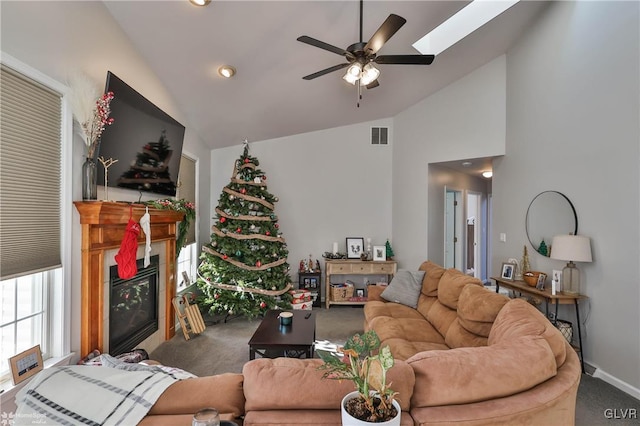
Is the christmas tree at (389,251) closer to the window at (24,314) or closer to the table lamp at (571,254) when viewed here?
the table lamp at (571,254)

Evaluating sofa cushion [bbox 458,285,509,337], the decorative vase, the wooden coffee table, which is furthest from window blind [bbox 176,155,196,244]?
sofa cushion [bbox 458,285,509,337]

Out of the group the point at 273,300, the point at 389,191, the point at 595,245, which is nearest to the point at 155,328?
the point at 273,300

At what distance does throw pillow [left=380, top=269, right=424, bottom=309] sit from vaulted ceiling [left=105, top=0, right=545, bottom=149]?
264cm

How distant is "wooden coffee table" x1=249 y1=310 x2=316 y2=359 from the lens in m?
2.66

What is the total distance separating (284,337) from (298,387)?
1603mm

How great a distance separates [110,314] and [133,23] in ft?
8.49

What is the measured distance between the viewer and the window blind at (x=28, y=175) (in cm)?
181

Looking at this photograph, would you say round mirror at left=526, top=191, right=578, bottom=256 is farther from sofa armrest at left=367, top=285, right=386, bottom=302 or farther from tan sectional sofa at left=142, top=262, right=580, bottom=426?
tan sectional sofa at left=142, top=262, right=580, bottom=426

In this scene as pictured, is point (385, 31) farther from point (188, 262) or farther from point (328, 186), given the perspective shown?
point (188, 262)

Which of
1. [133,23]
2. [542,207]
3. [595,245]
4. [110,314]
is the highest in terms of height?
[133,23]

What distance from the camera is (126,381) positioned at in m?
1.35

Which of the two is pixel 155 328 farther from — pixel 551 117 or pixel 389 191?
pixel 551 117

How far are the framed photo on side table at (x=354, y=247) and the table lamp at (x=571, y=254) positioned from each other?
9.66 feet

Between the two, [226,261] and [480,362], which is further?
[226,261]
